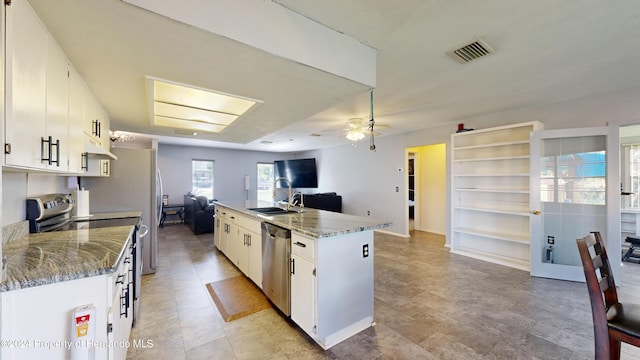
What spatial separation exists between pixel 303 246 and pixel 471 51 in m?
2.20

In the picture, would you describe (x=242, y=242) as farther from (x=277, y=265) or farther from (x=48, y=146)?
(x=48, y=146)

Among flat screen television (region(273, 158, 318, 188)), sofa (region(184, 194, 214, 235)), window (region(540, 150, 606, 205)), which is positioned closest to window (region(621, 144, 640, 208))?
window (region(540, 150, 606, 205))

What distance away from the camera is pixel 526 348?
1907 millimetres

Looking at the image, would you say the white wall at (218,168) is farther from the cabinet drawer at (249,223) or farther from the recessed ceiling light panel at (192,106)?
the cabinet drawer at (249,223)

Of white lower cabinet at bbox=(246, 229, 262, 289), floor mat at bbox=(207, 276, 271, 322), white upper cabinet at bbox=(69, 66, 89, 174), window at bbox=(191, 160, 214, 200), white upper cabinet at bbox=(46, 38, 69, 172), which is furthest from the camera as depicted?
window at bbox=(191, 160, 214, 200)

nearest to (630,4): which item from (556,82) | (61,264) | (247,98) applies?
(556,82)

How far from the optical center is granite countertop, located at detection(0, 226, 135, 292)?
1021mm

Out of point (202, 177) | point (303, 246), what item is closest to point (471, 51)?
point (303, 246)

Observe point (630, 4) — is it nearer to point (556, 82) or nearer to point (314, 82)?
point (556, 82)

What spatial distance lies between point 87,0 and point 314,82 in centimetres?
131

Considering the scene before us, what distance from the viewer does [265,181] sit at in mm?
9445

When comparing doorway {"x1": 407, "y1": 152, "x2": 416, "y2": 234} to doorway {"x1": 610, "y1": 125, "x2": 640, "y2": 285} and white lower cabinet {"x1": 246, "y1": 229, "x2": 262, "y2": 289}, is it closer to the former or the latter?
doorway {"x1": 610, "y1": 125, "x2": 640, "y2": 285}

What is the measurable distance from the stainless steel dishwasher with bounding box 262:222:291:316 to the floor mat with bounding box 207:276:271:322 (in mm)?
156

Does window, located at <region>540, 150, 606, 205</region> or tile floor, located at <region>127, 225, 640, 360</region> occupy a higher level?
window, located at <region>540, 150, 606, 205</region>
